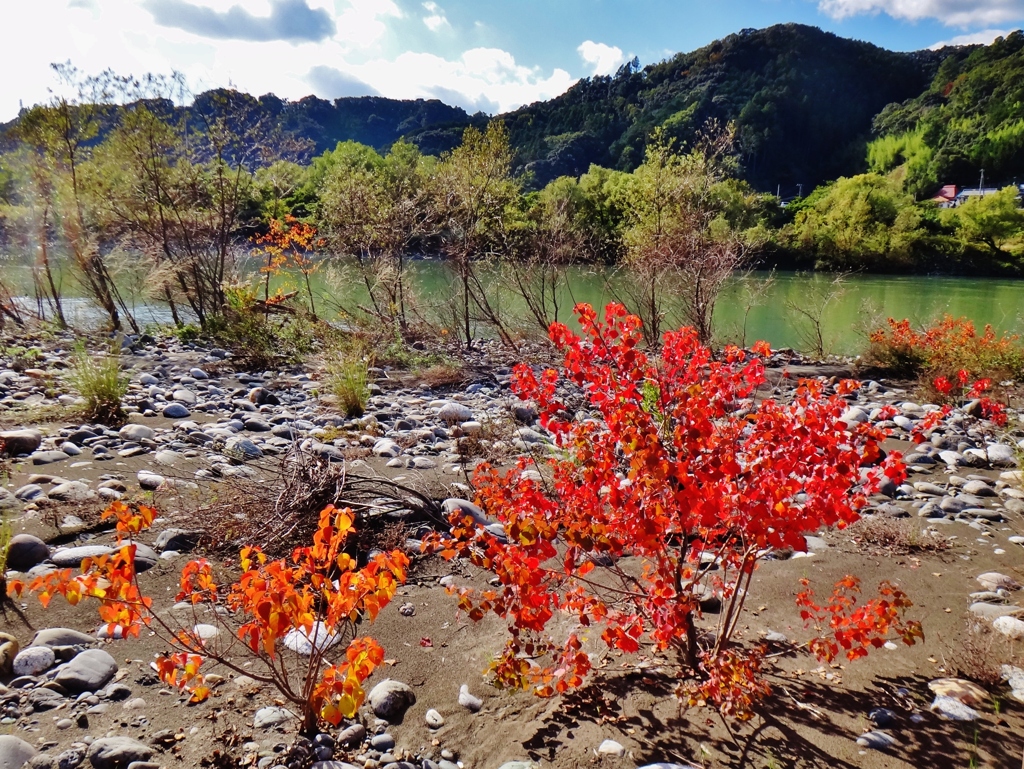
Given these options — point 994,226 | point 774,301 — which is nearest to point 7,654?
point 774,301

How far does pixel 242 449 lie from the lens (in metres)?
4.90

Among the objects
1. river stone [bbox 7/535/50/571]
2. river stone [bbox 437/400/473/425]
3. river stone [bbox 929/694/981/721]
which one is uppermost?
river stone [bbox 7/535/50/571]

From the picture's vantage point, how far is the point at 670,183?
11.0 metres

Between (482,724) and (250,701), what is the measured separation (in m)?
0.84

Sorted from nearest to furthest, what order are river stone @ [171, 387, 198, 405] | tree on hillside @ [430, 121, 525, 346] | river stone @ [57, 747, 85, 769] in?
river stone @ [57, 747, 85, 769] → river stone @ [171, 387, 198, 405] → tree on hillside @ [430, 121, 525, 346]

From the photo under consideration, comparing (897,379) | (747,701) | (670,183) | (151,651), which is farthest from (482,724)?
(670,183)

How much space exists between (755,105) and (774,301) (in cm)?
7346

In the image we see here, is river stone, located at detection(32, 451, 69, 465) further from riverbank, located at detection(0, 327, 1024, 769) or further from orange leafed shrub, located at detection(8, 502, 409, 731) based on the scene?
orange leafed shrub, located at detection(8, 502, 409, 731)

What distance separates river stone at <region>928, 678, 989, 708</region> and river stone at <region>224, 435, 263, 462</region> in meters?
4.22

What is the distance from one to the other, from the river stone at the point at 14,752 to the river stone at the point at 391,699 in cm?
103

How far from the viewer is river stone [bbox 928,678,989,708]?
2338 millimetres

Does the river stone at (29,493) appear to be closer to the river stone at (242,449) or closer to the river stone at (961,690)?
the river stone at (242,449)

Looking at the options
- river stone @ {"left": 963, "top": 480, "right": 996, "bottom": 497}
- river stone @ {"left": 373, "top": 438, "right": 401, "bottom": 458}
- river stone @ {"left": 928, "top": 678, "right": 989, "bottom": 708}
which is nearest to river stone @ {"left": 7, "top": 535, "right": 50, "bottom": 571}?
river stone @ {"left": 373, "top": 438, "right": 401, "bottom": 458}

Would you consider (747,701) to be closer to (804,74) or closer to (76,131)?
(76,131)
